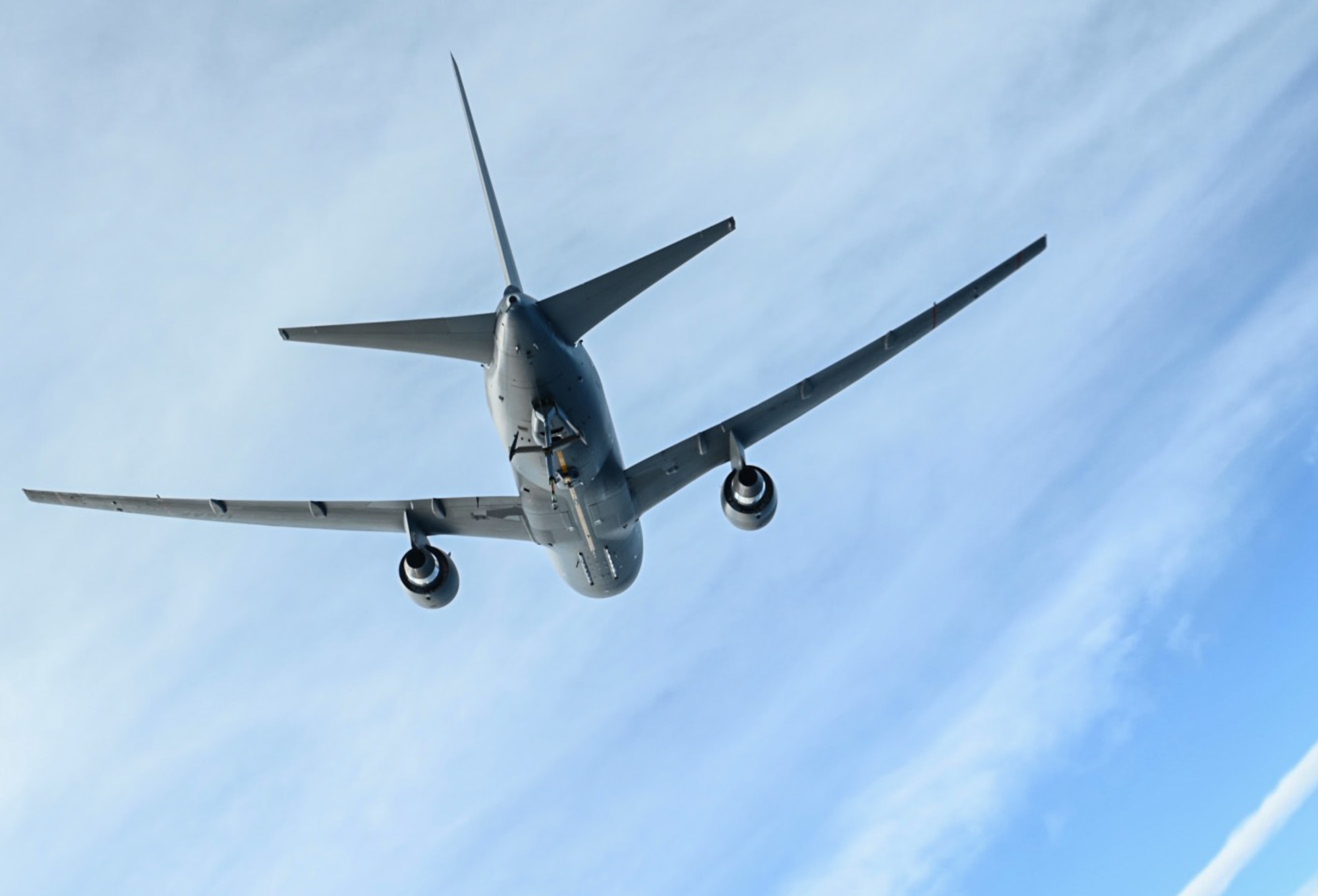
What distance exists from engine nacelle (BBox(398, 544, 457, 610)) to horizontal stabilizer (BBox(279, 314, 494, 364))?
23.6 ft

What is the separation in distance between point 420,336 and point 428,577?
824cm

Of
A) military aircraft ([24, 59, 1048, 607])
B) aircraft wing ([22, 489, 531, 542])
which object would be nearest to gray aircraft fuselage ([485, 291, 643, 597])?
military aircraft ([24, 59, 1048, 607])

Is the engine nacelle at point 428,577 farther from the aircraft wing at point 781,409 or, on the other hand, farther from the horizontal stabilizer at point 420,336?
the horizontal stabilizer at point 420,336

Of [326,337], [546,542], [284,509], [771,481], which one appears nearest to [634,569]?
[546,542]

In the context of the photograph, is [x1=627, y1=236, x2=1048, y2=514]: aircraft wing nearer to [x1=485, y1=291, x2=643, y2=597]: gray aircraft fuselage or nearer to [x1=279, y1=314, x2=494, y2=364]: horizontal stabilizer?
[x1=485, y1=291, x2=643, y2=597]: gray aircraft fuselage

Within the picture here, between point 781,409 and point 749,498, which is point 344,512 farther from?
point 781,409

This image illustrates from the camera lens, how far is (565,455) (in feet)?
83.4

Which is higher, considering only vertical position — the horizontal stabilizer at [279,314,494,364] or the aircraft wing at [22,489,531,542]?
the aircraft wing at [22,489,531,542]

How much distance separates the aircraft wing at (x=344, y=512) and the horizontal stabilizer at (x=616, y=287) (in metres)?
7.10

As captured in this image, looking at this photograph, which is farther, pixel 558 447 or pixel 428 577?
pixel 428 577

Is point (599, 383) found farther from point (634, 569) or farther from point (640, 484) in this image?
point (634, 569)

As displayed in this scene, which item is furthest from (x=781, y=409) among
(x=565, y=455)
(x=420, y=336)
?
(x=420, y=336)

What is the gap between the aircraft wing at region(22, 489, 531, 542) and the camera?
92.0 feet

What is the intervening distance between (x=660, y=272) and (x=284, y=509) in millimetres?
13004
